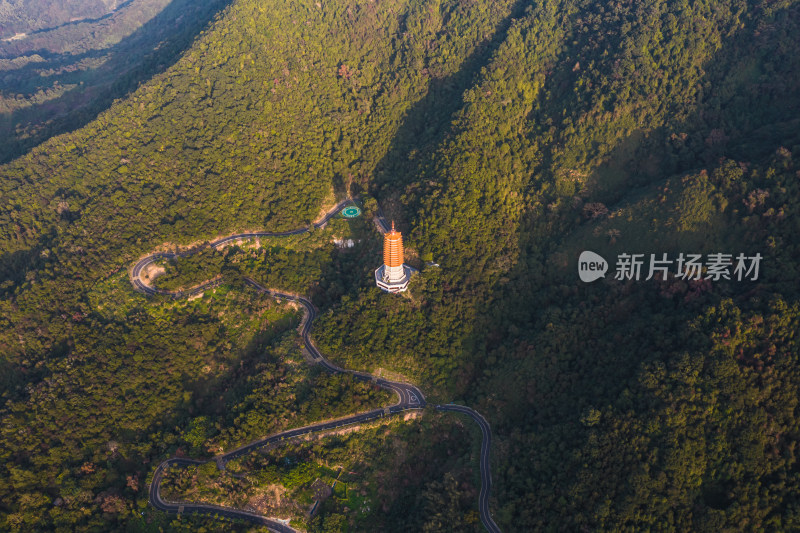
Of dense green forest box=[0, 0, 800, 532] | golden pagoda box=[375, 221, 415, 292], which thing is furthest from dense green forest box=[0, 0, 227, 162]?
golden pagoda box=[375, 221, 415, 292]

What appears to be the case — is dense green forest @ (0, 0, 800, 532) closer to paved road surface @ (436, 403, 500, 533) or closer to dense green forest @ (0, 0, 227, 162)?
paved road surface @ (436, 403, 500, 533)

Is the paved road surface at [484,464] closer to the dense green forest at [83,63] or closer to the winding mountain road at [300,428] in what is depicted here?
the winding mountain road at [300,428]

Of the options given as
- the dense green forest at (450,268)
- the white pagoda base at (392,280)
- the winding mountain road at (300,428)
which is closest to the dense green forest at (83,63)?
the dense green forest at (450,268)

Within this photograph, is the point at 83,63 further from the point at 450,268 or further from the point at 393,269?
the point at 450,268

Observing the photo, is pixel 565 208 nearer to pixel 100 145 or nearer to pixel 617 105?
pixel 617 105

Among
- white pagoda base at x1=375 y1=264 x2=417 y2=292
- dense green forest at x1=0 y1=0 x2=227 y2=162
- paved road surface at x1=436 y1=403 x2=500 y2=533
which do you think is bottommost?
Result: paved road surface at x1=436 y1=403 x2=500 y2=533

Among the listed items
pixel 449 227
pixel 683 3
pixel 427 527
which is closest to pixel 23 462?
pixel 427 527

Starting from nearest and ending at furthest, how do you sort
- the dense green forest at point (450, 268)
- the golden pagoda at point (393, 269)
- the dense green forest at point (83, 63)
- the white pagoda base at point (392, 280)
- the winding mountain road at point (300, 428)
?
the dense green forest at point (450, 268)
the winding mountain road at point (300, 428)
the golden pagoda at point (393, 269)
the white pagoda base at point (392, 280)
the dense green forest at point (83, 63)
